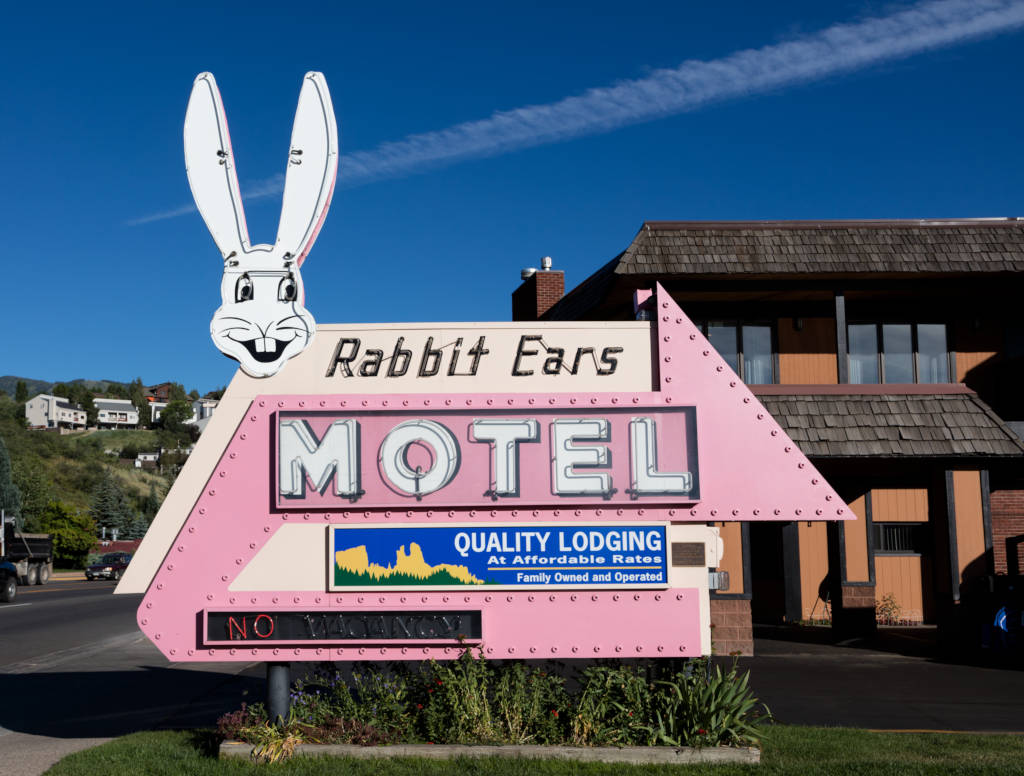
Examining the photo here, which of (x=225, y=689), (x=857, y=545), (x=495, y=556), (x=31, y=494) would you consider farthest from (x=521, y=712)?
(x=31, y=494)

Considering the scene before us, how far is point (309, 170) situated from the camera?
7895 mm

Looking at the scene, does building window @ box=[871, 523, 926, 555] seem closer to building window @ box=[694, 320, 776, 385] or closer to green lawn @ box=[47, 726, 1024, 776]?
building window @ box=[694, 320, 776, 385]

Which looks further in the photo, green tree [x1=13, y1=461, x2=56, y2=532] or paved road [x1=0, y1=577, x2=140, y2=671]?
green tree [x1=13, y1=461, x2=56, y2=532]

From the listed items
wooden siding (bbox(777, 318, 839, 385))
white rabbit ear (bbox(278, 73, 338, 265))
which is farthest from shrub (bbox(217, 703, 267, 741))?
wooden siding (bbox(777, 318, 839, 385))

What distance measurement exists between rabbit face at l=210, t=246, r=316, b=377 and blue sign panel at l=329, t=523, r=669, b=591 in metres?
1.61

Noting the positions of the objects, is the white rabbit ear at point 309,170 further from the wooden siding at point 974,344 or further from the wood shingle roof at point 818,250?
the wooden siding at point 974,344

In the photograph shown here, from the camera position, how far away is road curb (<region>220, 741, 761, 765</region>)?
744 centimetres

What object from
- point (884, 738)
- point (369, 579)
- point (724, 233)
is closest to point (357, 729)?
point (369, 579)

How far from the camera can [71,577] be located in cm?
5341

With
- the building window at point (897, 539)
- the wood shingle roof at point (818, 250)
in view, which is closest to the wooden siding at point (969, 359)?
the wood shingle roof at point (818, 250)

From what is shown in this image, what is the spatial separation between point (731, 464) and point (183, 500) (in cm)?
462

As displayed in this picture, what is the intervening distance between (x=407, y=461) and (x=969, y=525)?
14967mm

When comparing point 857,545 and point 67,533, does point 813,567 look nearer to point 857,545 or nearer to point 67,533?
point 857,545

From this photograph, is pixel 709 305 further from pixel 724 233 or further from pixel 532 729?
pixel 532 729
